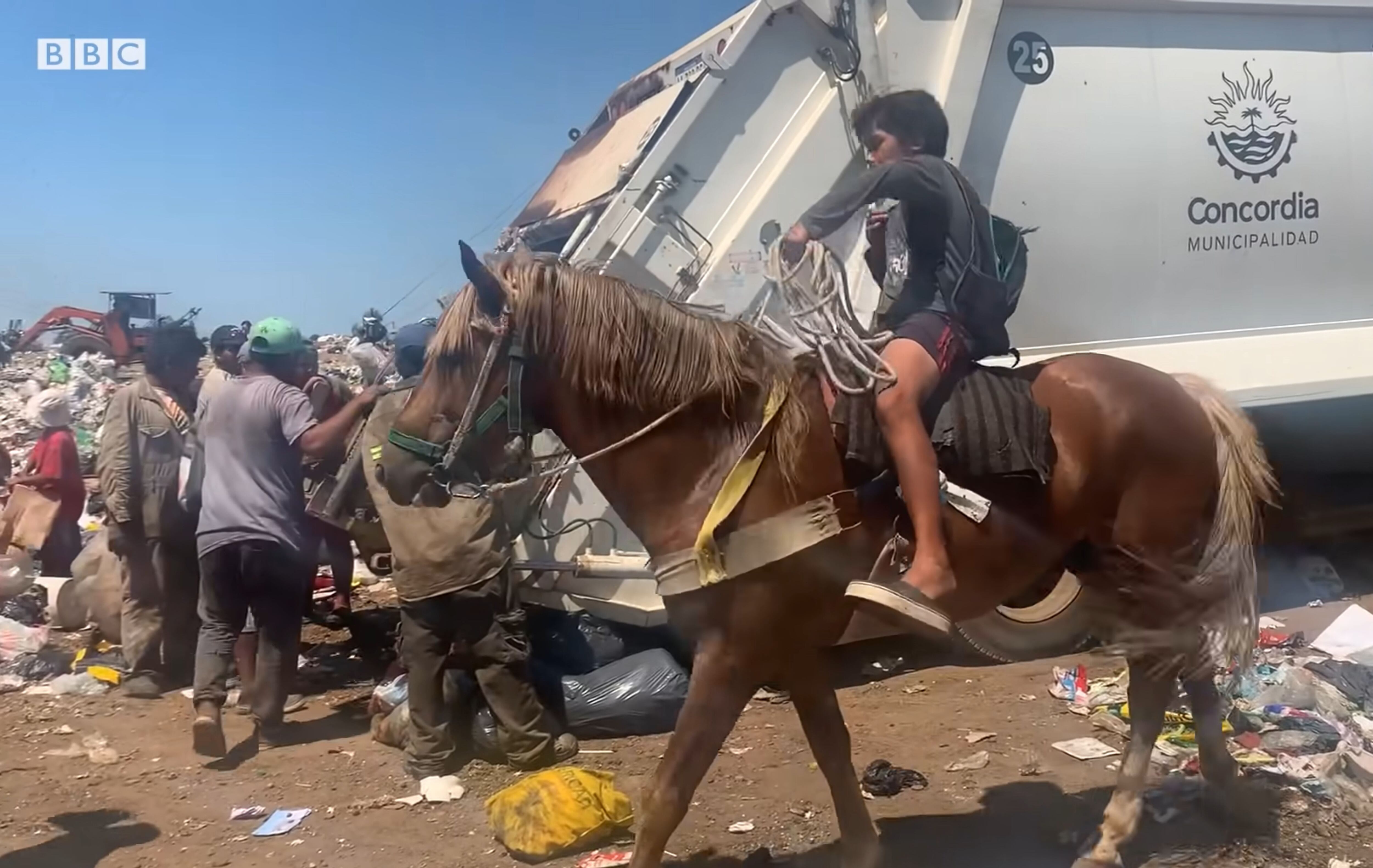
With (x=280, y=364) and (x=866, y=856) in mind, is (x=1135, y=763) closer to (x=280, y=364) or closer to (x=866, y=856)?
(x=866, y=856)

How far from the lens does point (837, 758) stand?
286cm

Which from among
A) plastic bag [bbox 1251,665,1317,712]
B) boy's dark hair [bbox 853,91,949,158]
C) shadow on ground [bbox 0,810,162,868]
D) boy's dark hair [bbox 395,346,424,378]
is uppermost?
boy's dark hair [bbox 853,91,949,158]

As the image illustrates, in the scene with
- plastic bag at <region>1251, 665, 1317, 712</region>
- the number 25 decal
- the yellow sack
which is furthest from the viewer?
the number 25 decal

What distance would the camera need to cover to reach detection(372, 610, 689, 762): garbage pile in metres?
4.23

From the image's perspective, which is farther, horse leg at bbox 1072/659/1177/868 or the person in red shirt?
the person in red shirt

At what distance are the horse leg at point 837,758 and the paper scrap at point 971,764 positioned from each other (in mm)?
1058

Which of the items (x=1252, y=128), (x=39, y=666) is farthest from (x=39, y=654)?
(x=1252, y=128)

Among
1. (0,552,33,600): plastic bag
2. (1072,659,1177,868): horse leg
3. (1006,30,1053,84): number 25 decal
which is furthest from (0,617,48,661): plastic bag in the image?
(1006,30,1053,84): number 25 decal

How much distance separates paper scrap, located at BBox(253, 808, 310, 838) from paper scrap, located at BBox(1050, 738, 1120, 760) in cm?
281

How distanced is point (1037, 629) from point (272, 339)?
11.7 feet

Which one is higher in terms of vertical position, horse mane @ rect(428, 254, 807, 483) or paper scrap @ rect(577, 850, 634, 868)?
horse mane @ rect(428, 254, 807, 483)

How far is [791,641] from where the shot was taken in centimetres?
268

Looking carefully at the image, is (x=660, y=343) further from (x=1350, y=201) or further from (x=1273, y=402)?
(x=1350, y=201)

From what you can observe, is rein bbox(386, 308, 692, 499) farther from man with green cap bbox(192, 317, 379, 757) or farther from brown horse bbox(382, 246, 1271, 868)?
man with green cap bbox(192, 317, 379, 757)
